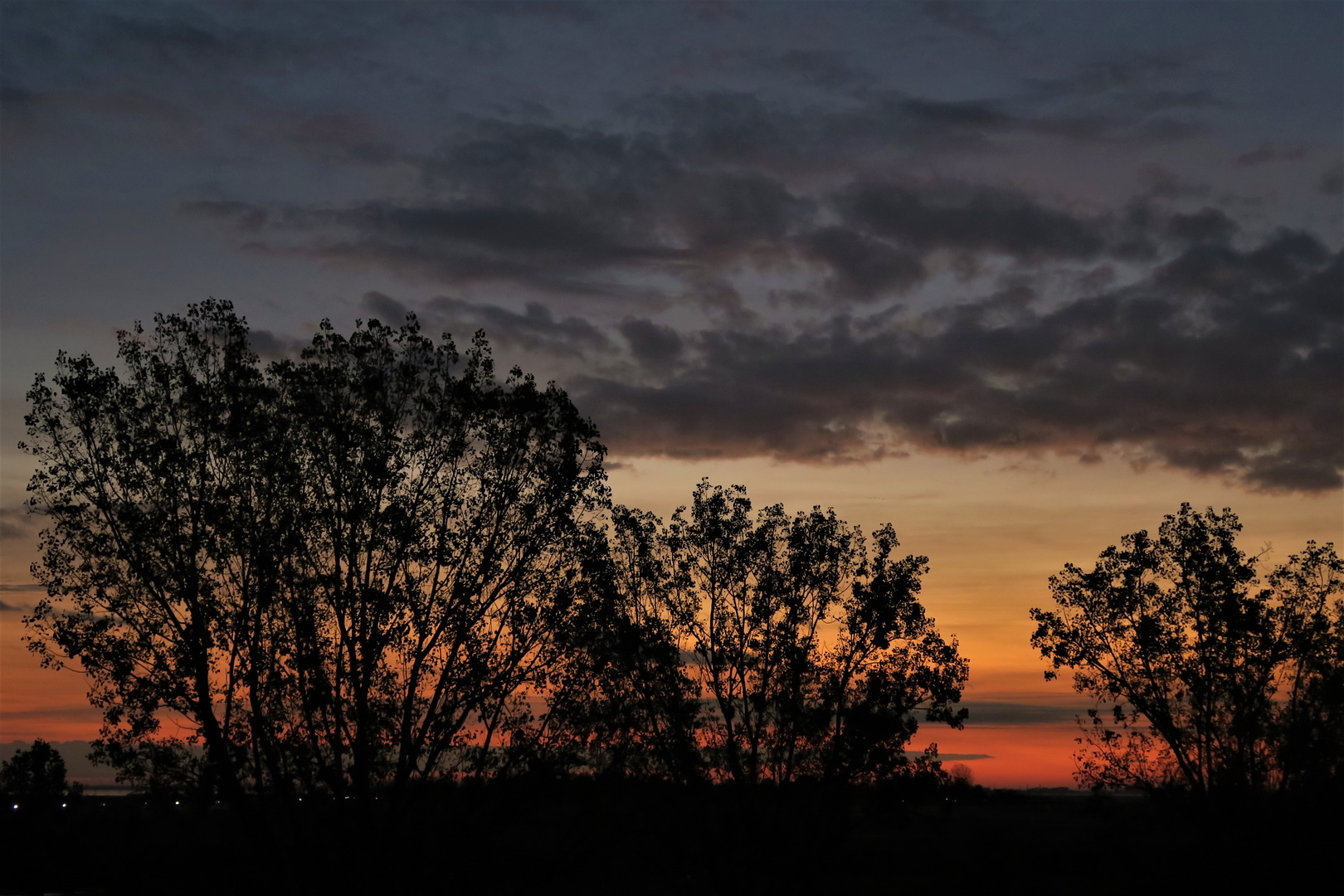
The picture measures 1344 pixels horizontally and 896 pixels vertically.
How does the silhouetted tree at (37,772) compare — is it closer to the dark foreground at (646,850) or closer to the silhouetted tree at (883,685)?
the dark foreground at (646,850)

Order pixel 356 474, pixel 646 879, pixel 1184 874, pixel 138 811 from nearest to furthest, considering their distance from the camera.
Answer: pixel 356 474, pixel 1184 874, pixel 646 879, pixel 138 811

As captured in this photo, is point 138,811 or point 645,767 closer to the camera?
point 645,767

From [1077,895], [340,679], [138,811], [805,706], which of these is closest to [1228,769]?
[805,706]

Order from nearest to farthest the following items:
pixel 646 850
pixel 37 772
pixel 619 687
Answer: pixel 619 687
pixel 646 850
pixel 37 772

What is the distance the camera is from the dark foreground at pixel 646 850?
34.2 metres

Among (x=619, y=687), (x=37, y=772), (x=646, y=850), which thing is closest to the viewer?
(x=619, y=687)

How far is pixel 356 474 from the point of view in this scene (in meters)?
34.2

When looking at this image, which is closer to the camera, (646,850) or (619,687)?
(619,687)

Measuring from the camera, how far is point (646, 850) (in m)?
57.2

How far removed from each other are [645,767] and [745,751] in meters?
3.88

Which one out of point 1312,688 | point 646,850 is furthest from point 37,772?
point 1312,688

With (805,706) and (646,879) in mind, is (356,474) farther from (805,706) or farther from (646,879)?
(646,879)

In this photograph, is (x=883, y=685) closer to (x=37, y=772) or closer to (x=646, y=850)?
(x=646, y=850)

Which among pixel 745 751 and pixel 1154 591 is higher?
pixel 1154 591
